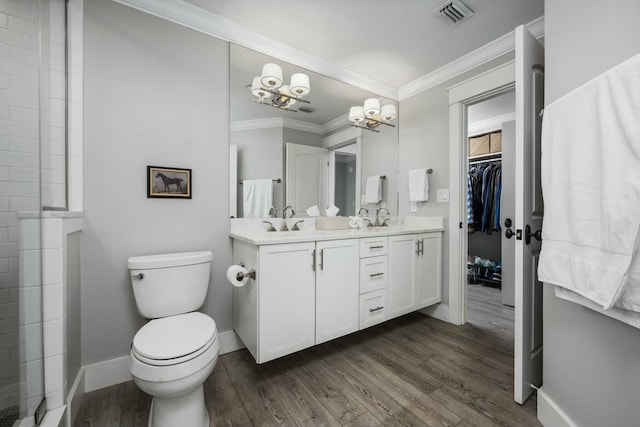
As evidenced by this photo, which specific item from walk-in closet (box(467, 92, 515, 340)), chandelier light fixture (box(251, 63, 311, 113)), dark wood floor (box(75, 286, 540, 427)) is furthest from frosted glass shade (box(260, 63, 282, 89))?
walk-in closet (box(467, 92, 515, 340))

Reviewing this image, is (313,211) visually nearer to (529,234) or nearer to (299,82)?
(299,82)

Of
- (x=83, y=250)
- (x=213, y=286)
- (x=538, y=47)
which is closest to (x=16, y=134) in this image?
(x=83, y=250)

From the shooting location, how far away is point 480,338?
209 cm

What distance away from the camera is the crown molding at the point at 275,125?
75.5 inches

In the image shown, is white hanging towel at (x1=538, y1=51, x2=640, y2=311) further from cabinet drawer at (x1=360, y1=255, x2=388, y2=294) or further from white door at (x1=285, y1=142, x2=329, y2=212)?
white door at (x1=285, y1=142, x2=329, y2=212)

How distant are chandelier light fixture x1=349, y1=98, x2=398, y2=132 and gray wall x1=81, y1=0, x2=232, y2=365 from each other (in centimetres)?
126

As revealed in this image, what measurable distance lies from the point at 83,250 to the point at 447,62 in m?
3.15

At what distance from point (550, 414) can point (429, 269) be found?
126 cm

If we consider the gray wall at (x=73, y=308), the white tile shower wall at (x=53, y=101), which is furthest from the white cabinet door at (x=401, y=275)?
the white tile shower wall at (x=53, y=101)

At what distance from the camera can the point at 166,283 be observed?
1438 mm

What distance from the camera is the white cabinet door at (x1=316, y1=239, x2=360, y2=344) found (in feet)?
5.44

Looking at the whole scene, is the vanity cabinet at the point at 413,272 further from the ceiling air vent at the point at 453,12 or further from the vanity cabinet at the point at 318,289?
the ceiling air vent at the point at 453,12

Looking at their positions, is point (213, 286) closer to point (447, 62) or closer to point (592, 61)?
point (592, 61)

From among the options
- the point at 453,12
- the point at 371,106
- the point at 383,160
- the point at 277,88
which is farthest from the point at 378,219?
the point at 453,12
